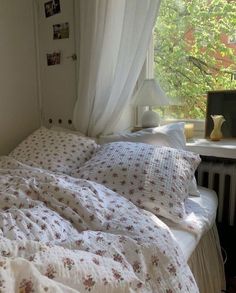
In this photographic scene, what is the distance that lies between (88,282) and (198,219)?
0.72 meters

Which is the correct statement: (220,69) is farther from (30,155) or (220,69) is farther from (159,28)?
(30,155)

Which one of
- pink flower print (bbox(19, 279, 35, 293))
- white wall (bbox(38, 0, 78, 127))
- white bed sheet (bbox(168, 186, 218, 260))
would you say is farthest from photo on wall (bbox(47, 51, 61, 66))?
pink flower print (bbox(19, 279, 35, 293))

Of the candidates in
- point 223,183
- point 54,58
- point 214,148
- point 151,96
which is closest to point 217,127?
point 214,148

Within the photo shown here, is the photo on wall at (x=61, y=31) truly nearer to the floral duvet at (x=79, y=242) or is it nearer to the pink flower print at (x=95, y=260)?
the floral duvet at (x=79, y=242)

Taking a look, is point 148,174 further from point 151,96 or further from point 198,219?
point 151,96

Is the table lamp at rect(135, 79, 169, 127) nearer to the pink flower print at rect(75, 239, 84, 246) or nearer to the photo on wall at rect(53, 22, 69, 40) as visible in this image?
the photo on wall at rect(53, 22, 69, 40)

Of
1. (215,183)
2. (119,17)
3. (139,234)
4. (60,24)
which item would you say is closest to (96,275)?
(139,234)

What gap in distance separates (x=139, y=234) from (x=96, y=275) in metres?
0.27

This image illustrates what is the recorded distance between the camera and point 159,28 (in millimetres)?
2027

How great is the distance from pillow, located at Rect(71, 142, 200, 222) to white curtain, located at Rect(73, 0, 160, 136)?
503 millimetres

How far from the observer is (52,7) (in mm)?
2176

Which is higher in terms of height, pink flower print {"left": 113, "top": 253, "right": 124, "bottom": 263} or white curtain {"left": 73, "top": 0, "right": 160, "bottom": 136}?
white curtain {"left": 73, "top": 0, "right": 160, "bottom": 136}

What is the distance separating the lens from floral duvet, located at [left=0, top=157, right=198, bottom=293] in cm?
67

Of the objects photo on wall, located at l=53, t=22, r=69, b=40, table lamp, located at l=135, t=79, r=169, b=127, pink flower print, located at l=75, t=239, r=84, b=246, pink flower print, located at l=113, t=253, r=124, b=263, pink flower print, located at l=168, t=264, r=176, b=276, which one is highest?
photo on wall, located at l=53, t=22, r=69, b=40
